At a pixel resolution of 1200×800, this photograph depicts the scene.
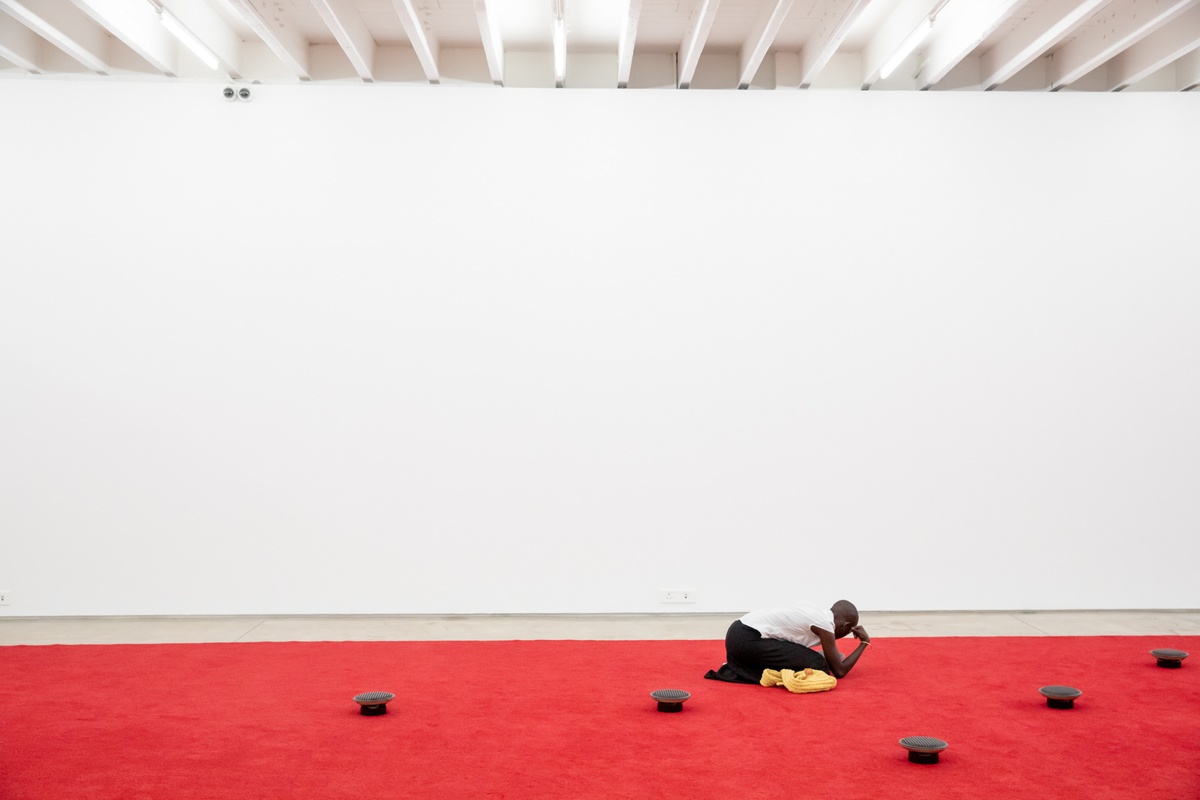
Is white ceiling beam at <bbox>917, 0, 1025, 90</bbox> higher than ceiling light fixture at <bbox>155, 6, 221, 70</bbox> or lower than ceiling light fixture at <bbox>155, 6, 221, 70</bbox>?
higher

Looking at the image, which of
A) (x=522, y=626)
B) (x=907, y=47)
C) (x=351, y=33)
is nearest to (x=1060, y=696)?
(x=522, y=626)

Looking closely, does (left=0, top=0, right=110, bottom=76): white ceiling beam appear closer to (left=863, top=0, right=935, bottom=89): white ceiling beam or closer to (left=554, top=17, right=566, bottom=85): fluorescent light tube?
(left=554, top=17, right=566, bottom=85): fluorescent light tube

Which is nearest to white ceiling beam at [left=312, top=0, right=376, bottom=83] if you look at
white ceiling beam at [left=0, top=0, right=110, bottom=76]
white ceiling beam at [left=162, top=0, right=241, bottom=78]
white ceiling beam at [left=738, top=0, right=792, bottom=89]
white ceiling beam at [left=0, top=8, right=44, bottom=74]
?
white ceiling beam at [left=162, top=0, right=241, bottom=78]

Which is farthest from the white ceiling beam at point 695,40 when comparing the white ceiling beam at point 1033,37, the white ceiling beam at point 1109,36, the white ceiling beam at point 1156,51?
the white ceiling beam at point 1156,51

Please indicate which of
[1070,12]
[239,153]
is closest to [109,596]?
[239,153]

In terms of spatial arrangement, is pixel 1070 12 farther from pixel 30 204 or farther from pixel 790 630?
pixel 30 204

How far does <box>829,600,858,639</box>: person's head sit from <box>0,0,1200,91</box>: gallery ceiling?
377cm

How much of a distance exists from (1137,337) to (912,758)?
16.6 ft

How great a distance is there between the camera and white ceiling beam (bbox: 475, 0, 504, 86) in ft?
20.8

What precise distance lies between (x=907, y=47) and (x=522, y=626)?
4.97 m

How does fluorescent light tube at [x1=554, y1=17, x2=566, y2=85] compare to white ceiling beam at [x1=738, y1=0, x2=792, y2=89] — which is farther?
fluorescent light tube at [x1=554, y1=17, x2=566, y2=85]

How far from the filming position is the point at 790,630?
5426mm

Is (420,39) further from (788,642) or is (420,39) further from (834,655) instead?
(834,655)

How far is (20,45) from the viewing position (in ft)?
23.2
